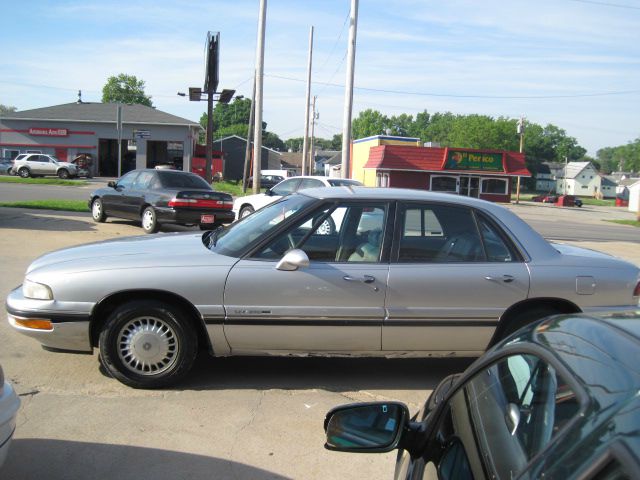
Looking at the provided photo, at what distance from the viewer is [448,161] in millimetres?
49125

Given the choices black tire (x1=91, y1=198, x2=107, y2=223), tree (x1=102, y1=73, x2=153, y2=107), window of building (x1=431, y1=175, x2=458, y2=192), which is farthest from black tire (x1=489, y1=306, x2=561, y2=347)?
tree (x1=102, y1=73, x2=153, y2=107)

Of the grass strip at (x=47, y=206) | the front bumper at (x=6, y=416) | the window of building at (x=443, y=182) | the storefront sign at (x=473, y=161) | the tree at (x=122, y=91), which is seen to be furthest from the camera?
the tree at (x=122, y=91)

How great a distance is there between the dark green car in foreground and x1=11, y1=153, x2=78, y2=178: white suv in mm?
43443

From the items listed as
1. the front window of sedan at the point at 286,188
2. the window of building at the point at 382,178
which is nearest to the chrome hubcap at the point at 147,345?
the front window of sedan at the point at 286,188

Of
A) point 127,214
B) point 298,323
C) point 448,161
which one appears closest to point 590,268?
point 298,323

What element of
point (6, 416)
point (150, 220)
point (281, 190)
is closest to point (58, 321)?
point (6, 416)

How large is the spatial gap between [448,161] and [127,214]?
38.0m

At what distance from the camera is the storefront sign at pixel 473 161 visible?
1935 inches

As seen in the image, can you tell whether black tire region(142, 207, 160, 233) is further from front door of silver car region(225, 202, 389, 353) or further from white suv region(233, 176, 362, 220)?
front door of silver car region(225, 202, 389, 353)

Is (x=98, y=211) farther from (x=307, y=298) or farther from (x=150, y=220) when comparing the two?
(x=307, y=298)

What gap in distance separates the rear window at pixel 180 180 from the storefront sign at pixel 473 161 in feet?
120

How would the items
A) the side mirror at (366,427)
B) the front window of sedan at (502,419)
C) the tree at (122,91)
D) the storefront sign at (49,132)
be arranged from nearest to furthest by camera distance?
the front window of sedan at (502,419) → the side mirror at (366,427) → the storefront sign at (49,132) → the tree at (122,91)

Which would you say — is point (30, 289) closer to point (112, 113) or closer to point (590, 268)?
point (590, 268)

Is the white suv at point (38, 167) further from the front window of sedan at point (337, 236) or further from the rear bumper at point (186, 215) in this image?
the front window of sedan at point (337, 236)
